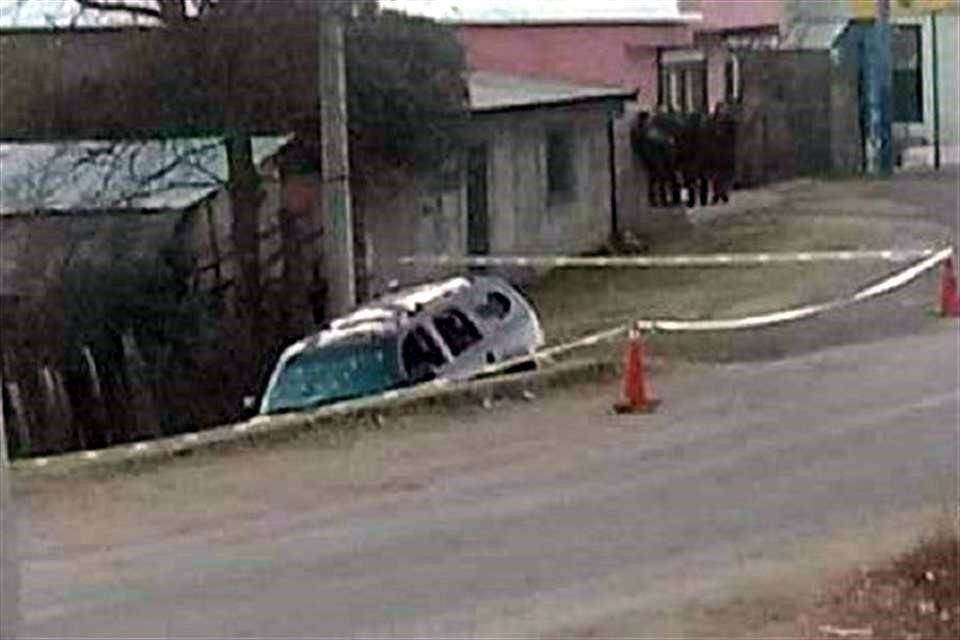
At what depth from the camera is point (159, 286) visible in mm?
32875

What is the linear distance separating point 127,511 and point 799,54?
41.2 m

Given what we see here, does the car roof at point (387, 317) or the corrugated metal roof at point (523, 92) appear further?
the corrugated metal roof at point (523, 92)

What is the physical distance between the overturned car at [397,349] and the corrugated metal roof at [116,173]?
26.6 feet

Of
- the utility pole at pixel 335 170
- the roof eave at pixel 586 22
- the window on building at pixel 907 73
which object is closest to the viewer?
the utility pole at pixel 335 170

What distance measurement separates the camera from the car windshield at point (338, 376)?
25.9 m

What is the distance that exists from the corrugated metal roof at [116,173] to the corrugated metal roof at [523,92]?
5.39 meters

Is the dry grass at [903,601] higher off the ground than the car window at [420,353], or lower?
higher

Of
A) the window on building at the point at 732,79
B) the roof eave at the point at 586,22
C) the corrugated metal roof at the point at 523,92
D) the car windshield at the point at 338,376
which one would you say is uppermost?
the roof eave at the point at 586,22

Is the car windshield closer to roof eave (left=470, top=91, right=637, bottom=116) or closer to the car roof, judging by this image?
the car roof

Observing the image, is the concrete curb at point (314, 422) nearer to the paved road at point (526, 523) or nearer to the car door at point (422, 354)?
the paved road at point (526, 523)

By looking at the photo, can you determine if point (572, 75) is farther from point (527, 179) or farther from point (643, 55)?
point (527, 179)

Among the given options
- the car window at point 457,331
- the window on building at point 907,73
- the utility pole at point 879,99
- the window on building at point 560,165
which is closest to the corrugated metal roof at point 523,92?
the window on building at point 560,165

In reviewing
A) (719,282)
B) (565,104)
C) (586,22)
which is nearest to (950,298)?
(719,282)

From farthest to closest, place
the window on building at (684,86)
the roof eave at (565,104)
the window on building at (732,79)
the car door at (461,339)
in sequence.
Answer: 1. the window on building at (732,79)
2. the window on building at (684,86)
3. the roof eave at (565,104)
4. the car door at (461,339)
